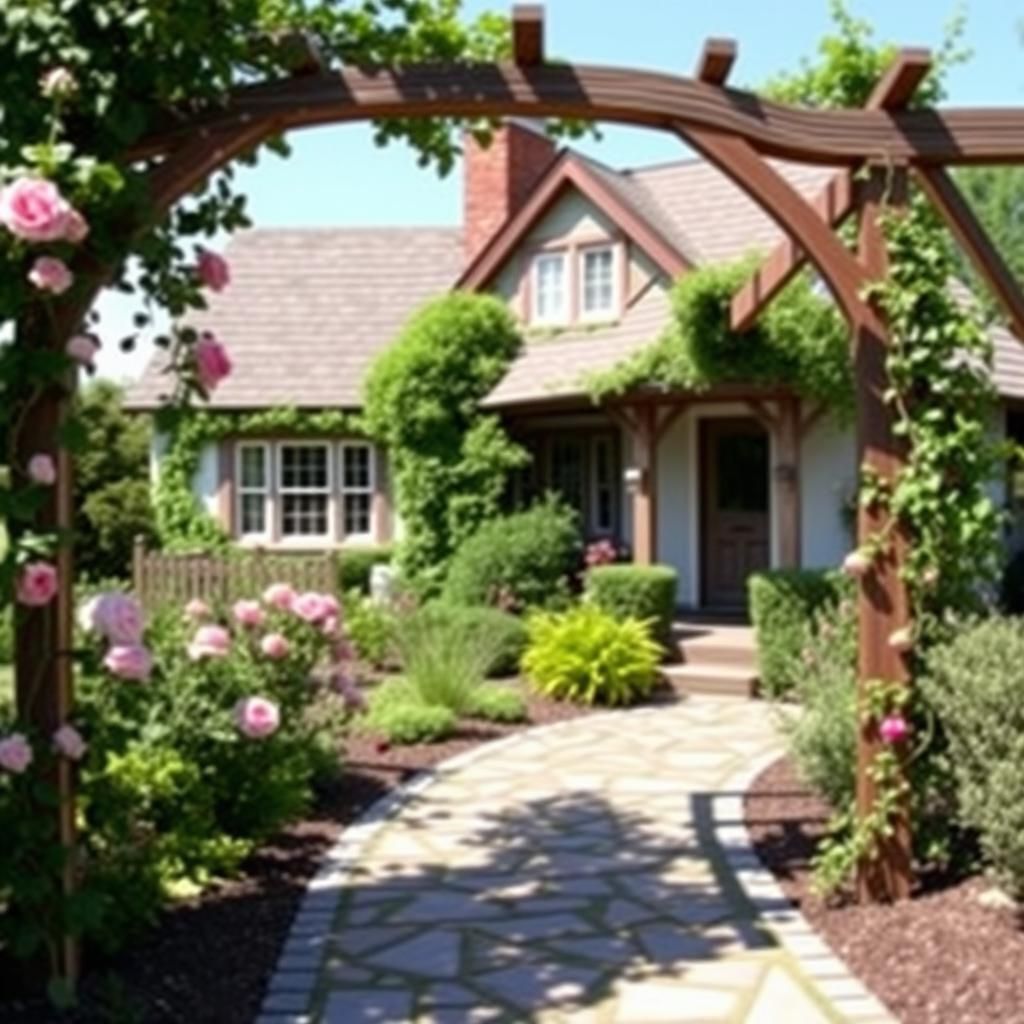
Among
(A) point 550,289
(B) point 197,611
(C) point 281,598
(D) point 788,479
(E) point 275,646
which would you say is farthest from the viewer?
(A) point 550,289

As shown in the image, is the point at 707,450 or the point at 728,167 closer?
the point at 728,167

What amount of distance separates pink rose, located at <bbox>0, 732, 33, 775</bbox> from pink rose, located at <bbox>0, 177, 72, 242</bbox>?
171cm

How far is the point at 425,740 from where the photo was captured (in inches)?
392

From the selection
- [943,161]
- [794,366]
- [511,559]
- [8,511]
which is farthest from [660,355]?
[8,511]

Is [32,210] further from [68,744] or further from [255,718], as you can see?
[255,718]

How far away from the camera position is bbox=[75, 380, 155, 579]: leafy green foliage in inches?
821

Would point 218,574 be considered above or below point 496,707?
above

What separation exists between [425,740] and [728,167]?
5580mm

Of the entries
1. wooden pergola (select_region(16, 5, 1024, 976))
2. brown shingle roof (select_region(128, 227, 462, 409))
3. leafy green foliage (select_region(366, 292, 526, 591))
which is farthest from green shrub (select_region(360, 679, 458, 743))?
brown shingle roof (select_region(128, 227, 462, 409))

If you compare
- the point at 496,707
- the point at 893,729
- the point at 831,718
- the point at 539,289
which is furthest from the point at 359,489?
the point at 893,729

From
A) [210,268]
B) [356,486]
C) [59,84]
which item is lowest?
[356,486]

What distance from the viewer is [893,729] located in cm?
577

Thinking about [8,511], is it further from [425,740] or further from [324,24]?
[425,740]

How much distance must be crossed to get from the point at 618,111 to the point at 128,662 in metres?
3.13
